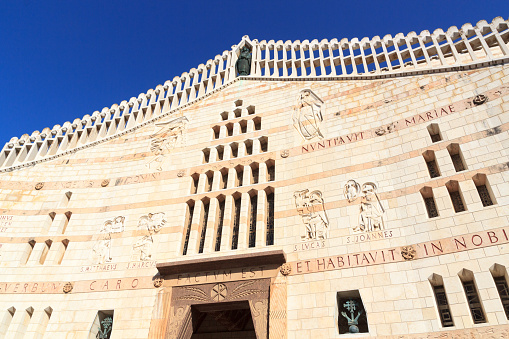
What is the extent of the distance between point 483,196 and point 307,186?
5.56 metres

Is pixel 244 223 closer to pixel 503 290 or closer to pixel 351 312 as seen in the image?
pixel 351 312

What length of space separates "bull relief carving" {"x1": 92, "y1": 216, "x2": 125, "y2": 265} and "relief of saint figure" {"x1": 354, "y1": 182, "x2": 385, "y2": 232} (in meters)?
9.46

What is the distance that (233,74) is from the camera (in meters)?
20.9

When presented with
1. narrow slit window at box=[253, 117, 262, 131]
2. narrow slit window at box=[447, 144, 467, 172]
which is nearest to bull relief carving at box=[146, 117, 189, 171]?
narrow slit window at box=[253, 117, 262, 131]

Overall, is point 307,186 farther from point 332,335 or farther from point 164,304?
point 164,304

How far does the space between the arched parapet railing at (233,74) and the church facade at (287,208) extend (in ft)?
0.43

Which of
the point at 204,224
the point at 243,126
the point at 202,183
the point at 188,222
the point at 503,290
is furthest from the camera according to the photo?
the point at 243,126

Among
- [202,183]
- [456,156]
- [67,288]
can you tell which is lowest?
[67,288]

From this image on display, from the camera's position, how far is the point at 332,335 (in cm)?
1097

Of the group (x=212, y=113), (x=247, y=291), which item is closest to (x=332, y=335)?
(x=247, y=291)

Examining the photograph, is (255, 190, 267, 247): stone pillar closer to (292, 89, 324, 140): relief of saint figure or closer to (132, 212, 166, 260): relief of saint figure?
(292, 89, 324, 140): relief of saint figure

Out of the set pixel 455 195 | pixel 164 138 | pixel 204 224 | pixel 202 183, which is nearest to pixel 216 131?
pixel 164 138

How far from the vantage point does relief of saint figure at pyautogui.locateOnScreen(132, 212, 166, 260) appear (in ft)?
49.1

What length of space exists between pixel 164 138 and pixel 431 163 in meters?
11.9
